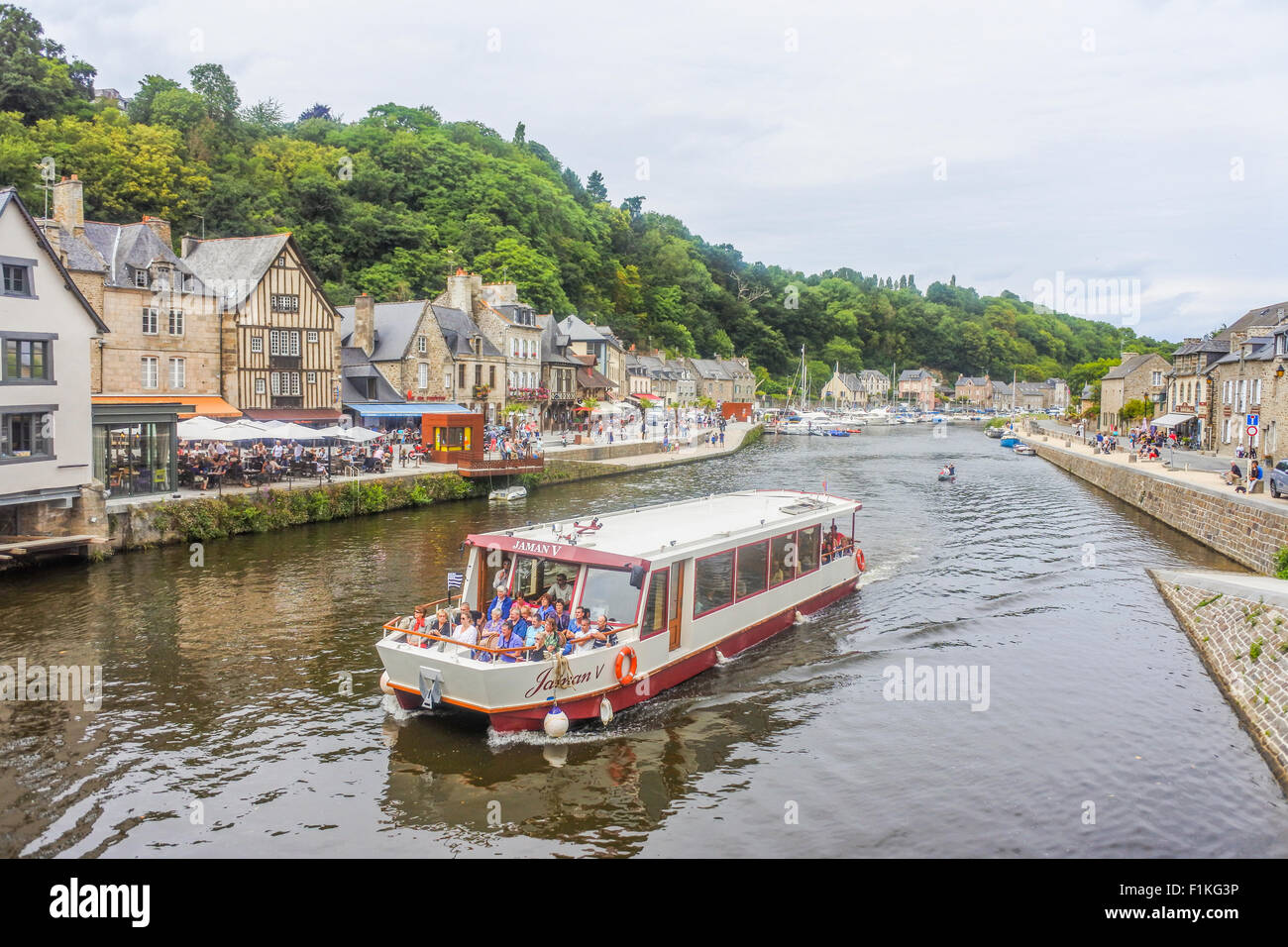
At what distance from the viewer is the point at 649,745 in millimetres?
15172

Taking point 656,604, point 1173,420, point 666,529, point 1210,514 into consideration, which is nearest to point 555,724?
point 656,604

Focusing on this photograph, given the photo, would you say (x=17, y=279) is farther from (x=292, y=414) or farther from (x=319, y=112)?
(x=319, y=112)

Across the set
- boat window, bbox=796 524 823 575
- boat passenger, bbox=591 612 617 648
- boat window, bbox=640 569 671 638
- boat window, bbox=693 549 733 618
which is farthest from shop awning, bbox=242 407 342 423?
boat passenger, bbox=591 612 617 648

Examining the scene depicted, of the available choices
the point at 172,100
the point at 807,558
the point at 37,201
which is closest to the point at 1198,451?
the point at 807,558

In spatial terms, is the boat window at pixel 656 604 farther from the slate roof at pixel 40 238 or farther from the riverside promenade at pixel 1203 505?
the slate roof at pixel 40 238

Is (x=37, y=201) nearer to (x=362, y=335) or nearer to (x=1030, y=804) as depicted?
(x=362, y=335)

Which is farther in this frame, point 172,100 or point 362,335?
point 172,100

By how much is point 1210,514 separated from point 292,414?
132ft

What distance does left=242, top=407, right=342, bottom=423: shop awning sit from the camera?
1743 inches

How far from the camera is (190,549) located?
29.4m

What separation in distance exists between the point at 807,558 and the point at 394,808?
12906 millimetres

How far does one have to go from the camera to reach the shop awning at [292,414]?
145ft

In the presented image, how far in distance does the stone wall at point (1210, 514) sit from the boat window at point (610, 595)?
2100 cm

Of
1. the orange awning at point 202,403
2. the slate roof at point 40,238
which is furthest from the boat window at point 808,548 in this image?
the orange awning at point 202,403
